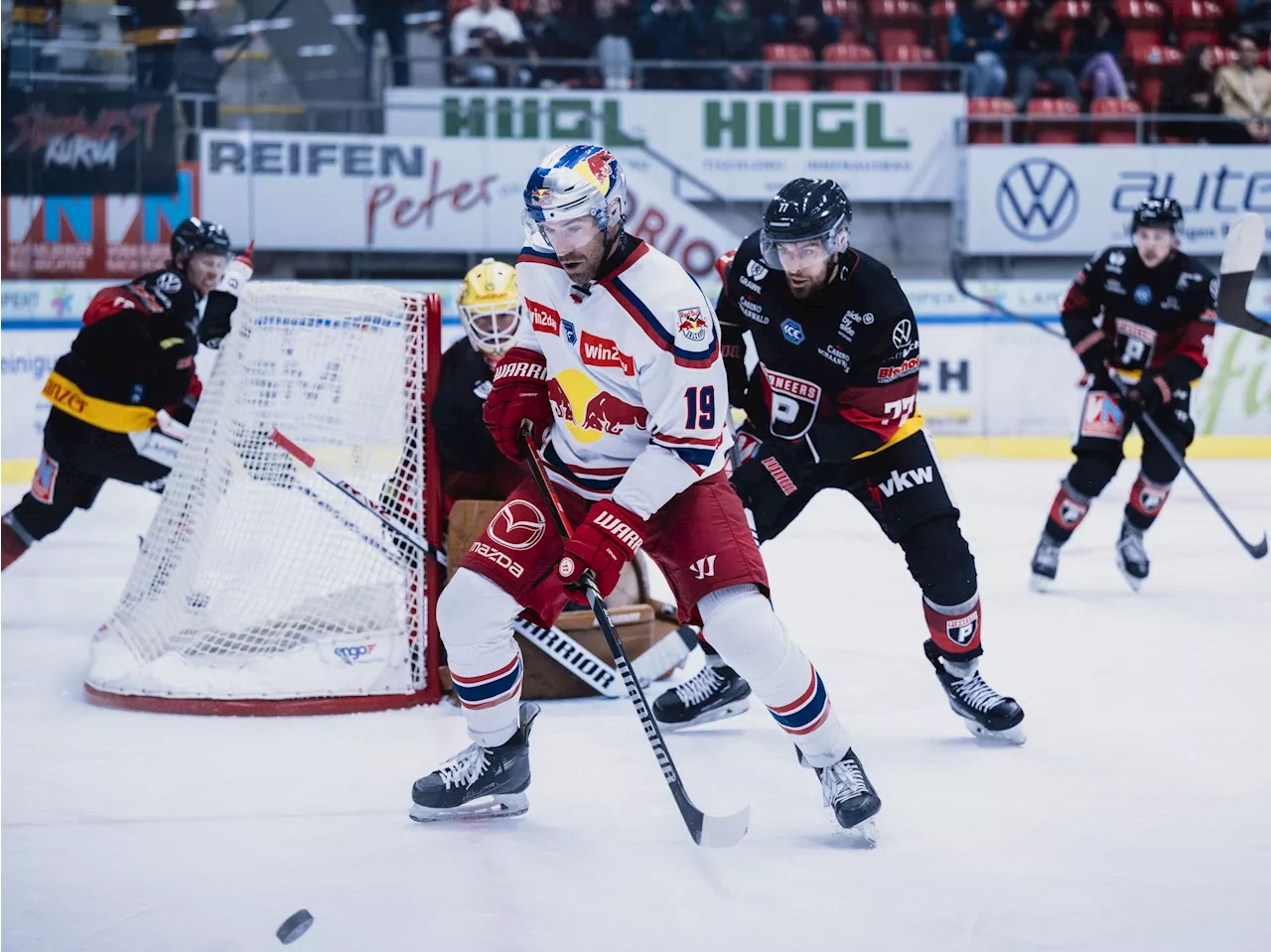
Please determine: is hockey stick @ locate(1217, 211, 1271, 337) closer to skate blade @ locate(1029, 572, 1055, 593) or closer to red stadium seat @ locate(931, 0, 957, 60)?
skate blade @ locate(1029, 572, 1055, 593)

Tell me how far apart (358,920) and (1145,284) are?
147 inches

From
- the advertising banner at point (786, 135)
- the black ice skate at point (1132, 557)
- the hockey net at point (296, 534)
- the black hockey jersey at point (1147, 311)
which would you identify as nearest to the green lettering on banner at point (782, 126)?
the advertising banner at point (786, 135)

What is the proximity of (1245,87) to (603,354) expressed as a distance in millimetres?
8815

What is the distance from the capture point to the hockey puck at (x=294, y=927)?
200 cm

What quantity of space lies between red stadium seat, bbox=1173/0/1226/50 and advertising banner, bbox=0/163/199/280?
724 cm

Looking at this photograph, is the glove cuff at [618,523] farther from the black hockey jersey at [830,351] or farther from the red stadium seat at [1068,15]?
the red stadium seat at [1068,15]

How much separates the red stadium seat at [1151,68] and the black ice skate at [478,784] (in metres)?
9.18

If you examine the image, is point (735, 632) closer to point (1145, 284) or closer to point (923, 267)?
point (1145, 284)

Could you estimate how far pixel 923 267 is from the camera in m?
9.20

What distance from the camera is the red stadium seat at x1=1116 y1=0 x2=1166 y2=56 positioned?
10.8 m

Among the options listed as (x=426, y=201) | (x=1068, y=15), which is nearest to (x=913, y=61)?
(x=1068, y=15)

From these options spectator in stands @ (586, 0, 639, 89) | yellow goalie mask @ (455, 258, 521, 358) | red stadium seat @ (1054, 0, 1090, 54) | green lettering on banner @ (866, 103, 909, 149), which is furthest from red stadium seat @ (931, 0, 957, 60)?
yellow goalie mask @ (455, 258, 521, 358)

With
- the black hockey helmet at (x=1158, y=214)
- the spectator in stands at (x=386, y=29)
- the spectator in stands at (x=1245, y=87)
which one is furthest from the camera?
the spectator in stands at (x=1245, y=87)

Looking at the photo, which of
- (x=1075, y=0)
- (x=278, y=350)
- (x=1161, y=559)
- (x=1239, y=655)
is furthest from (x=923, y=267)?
(x=278, y=350)
